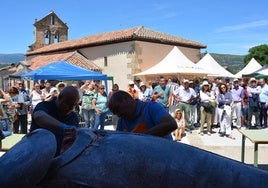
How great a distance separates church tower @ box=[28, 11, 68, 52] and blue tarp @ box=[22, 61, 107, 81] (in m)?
36.3

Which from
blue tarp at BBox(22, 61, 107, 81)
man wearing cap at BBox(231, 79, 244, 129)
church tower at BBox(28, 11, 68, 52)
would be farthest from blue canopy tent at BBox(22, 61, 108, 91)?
church tower at BBox(28, 11, 68, 52)

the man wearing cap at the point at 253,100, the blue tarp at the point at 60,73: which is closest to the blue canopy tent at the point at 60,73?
the blue tarp at the point at 60,73

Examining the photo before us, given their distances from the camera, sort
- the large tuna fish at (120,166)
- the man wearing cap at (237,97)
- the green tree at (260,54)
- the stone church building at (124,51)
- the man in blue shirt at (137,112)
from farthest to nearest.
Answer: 1. the green tree at (260,54)
2. the stone church building at (124,51)
3. the man wearing cap at (237,97)
4. the man in blue shirt at (137,112)
5. the large tuna fish at (120,166)

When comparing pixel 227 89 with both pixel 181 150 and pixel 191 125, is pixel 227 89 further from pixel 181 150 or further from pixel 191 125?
pixel 181 150

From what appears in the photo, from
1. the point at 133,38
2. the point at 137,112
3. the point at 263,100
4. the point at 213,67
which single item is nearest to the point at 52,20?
the point at 133,38

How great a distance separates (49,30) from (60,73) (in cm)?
3976

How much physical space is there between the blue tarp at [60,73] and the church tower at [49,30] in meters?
36.3

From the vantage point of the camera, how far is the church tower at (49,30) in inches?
1930

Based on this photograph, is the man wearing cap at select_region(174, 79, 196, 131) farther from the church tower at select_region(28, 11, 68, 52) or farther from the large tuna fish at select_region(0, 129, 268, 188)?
the church tower at select_region(28, 11, 68, 52)

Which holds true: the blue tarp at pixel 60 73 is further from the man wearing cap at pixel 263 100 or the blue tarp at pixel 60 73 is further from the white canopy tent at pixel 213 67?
the white canopy tent at pixel 213 67

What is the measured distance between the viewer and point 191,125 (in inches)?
484

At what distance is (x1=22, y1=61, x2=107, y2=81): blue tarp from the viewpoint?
494 inches

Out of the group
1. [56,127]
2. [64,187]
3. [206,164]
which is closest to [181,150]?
[206,164]

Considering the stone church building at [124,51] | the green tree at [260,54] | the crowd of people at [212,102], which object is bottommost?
the crowd of people at [212,102]
